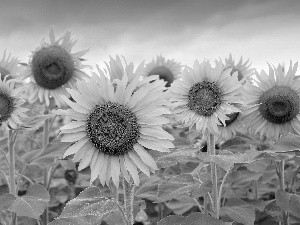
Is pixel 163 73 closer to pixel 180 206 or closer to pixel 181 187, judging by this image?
pixel 180 206

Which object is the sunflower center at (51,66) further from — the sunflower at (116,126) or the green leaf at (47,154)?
the sunflower at (116,126)

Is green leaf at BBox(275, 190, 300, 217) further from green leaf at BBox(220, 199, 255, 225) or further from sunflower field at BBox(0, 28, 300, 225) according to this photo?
green leaf at BBox(220, 199, 255, 225)

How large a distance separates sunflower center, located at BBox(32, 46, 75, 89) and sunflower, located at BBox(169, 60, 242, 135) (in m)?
1.72

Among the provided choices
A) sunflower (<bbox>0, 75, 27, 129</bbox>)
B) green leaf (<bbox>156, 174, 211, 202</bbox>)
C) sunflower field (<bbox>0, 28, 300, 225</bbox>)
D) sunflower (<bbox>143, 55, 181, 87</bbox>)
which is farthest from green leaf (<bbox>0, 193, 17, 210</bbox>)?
sunflower (<bbox>143, 55, 181, 87</bbox>)

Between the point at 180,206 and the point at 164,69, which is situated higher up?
the point at 164,69

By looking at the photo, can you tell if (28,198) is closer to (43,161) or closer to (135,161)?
(43,161)

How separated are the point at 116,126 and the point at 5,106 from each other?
5.14 feet

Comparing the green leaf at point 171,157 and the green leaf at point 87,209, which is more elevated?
the green leaf at point 171,157

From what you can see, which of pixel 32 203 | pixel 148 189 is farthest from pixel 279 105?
pixel 32 203

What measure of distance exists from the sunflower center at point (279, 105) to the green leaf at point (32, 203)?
1766 millimetres

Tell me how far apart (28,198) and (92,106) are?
3.96 ft

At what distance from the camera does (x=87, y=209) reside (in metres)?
2.50

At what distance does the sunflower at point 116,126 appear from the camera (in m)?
2.41

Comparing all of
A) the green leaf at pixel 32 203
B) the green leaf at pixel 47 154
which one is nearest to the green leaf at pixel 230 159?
the green leaf at pixel 32 203
